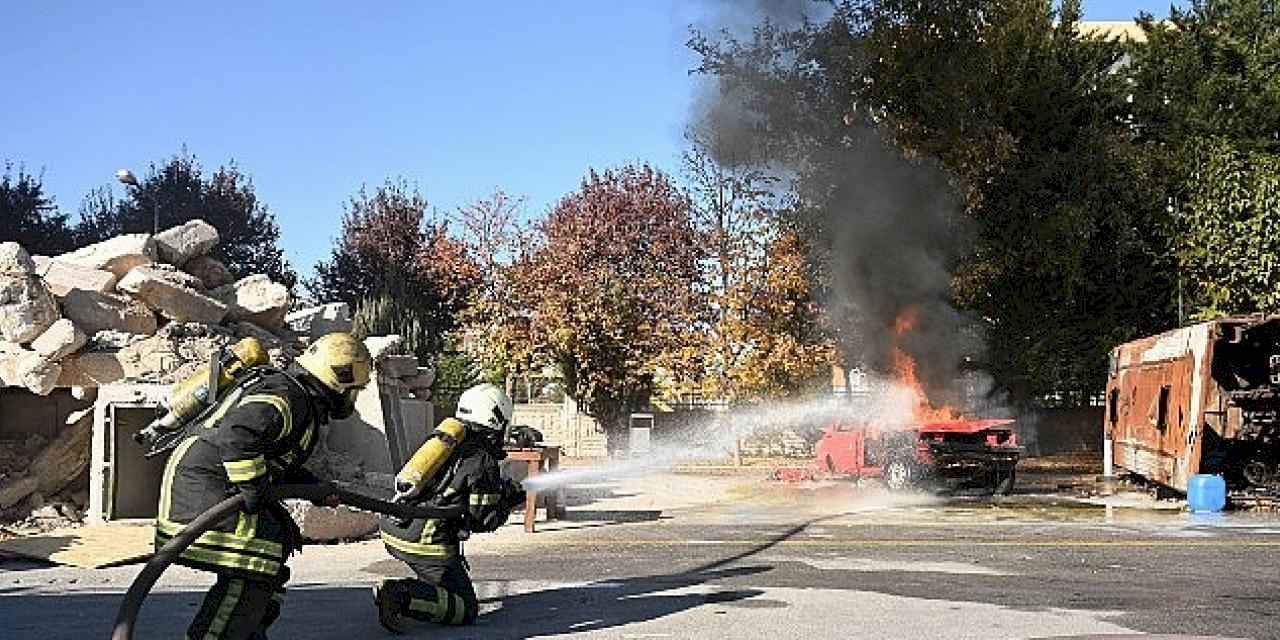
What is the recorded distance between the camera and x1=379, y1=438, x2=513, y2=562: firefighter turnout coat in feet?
27.7

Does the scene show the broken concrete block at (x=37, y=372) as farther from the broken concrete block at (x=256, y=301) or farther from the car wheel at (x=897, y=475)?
the car wheel at (x=897, y=475)

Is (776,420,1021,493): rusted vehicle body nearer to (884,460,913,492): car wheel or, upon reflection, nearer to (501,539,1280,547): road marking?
(884,460,913,492): car wheel

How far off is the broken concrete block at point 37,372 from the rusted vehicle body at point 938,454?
10791 mm

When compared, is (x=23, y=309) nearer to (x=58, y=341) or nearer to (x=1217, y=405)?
(x=58, y=341)

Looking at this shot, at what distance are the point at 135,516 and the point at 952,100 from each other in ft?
60.7

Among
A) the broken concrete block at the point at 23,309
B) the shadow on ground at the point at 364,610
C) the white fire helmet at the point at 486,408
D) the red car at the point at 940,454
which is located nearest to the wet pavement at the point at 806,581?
the shadow on ground at the point at 364,610

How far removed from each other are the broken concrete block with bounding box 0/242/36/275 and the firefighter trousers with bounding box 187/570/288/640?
365 inches

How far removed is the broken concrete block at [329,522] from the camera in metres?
13.2

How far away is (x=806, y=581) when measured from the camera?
10.5 metres

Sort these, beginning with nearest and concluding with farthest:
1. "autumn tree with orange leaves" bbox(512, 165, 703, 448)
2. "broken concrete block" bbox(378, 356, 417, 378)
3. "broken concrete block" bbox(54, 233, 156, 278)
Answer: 1. "broken concrete block" bbox(54, 233, 156, 278)
2. "broken concrete block" bbox(378, 356, 417, 378)
3. "autumn tree with orange leaves" bbox(512, 165, 703, 448)

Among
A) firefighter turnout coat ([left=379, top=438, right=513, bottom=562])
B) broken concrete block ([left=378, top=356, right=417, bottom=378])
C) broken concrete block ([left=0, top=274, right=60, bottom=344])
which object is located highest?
broken concrete block ([left=0, top=274, right=60, bottom=344])

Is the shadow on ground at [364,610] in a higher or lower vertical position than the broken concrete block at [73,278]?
lower

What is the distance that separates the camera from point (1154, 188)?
2827cm

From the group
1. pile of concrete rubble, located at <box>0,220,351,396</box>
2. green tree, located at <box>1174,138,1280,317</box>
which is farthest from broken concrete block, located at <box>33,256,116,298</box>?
green tree, located at <box>1174,138,1280,317</box>
